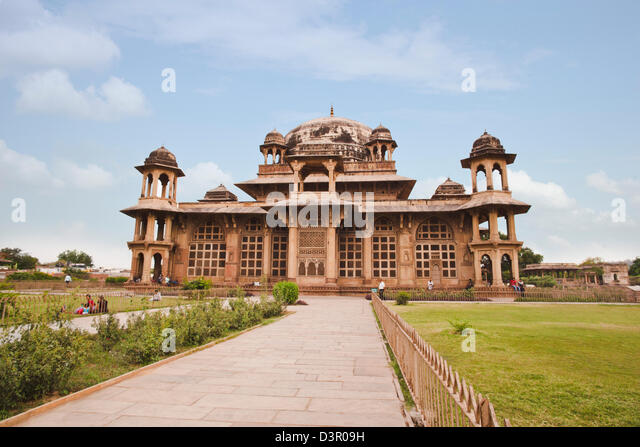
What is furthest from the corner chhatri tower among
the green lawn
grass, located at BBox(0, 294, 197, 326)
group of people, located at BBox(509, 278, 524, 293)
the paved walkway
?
the paved walkway

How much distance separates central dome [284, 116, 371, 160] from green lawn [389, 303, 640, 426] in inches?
965

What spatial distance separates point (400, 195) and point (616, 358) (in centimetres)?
2400

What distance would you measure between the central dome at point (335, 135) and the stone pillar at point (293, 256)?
35.2 ft

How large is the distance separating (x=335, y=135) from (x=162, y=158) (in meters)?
15.6

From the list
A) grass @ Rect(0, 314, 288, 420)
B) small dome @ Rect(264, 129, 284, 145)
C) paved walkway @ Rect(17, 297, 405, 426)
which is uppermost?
small dome @ Rect(264, 129, 284, 145)

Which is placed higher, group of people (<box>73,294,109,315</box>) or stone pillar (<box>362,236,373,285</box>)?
stone pillar (<box>362,236,373,285</box>)

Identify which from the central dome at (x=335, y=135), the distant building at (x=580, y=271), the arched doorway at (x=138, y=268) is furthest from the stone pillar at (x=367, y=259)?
the distant building at (x=580, y=271)

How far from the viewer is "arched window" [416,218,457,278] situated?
25.7 meters

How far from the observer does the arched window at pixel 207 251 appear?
90.8ft

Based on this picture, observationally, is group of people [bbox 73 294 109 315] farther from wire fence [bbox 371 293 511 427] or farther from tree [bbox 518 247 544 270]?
tree [bbox 518 247 544 270]

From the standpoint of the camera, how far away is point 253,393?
4340 mm

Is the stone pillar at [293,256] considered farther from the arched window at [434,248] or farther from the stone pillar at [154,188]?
the stone pillar at [154,188]

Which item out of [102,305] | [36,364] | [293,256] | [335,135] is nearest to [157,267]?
[293,256]
